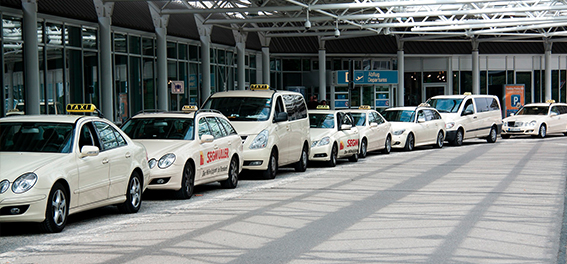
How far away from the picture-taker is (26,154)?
368 inches

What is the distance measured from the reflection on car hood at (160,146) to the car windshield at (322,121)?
8.50 m

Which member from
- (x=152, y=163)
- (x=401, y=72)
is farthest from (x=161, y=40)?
(x=401, y=72)

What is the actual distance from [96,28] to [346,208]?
55.2ft

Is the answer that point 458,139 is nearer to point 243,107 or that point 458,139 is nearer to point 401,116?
point 401,116

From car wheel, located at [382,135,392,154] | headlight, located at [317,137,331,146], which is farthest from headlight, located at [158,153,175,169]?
car wheel, located at [382,135,392,154]

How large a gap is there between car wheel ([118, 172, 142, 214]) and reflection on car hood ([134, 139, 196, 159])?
1.26 m

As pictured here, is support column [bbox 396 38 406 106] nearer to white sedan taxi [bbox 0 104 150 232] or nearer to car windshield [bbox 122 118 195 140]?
car windshield [bbox 122 118 195 140]

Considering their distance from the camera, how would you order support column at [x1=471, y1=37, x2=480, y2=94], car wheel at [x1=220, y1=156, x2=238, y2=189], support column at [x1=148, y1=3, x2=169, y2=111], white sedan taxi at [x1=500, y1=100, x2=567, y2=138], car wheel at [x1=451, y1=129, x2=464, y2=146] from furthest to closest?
support column at [x1=471, y1=37, x2=480, y2=94]
white sedan taxi at [x1=500, y1=100, x2=567, y2=138]
car wheel at [x1=451, y1=129, x2=464, y2=146]
support column at [x1=148, y1=3, x2=169, y2=111]
car wheel at [x1=220, y1=156, x2=238, y2=189]

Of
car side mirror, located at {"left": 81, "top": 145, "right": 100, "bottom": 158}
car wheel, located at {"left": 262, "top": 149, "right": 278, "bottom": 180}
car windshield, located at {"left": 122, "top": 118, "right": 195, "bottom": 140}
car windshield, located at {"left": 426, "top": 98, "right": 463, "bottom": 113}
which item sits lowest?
car wheel, located at {"left": 262, "top": 149, "right": 278, "bottom": 180}

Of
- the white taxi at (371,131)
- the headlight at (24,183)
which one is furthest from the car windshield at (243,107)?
the headlight at (24,183)

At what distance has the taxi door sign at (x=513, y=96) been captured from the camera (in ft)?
163

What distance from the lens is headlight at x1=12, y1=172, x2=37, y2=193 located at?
8547 millimetres

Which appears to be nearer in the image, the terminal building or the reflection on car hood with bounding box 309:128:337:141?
the reflection on car hood with bounding box 309:128:337:141

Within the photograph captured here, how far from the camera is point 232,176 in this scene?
14.5 metres
